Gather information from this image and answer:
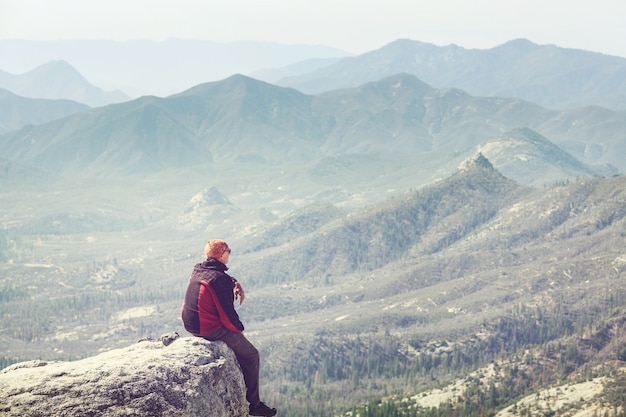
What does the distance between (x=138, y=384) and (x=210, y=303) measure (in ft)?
14.8

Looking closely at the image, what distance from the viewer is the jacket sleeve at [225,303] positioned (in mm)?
30234

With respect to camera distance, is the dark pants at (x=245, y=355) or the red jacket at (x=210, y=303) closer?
the red jacket at (x=210, y=303)

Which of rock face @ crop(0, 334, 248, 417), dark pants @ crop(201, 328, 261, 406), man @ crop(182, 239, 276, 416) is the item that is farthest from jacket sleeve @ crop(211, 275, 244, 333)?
rock face @ crop(0, 334, 248, 417)

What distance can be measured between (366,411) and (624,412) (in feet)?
159

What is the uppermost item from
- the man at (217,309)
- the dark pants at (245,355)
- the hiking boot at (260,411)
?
the man at (217,309)

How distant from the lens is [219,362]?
98.3 feet

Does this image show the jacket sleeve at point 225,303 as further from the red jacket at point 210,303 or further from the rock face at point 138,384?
the rock face at point 138,384

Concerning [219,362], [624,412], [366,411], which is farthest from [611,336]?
[219,362]

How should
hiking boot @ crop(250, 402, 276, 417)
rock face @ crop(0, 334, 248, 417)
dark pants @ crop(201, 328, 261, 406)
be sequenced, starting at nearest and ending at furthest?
rock face @ crop(0, 334, 248, 417) → dark pants @ crop(201, 328, 261, 406) → hiking boot @ crop(250, 402, 276, 417)

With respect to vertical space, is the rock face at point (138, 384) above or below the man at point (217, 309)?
below

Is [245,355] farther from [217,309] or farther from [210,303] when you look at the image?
[210,303]

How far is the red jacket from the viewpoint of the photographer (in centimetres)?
3022

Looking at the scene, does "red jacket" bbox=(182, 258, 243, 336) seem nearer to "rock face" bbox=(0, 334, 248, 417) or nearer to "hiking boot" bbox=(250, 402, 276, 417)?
"rock face" bbox=(0, 334, 248, 417)

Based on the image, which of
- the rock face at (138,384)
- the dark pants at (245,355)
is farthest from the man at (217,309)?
the rock face at (138,384)
